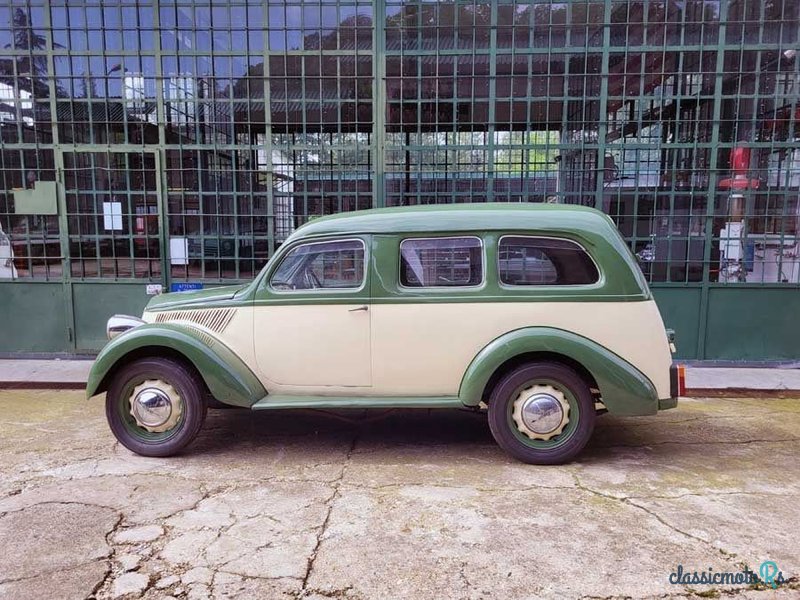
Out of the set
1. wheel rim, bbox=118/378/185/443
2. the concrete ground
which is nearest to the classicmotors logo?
the concrete ground

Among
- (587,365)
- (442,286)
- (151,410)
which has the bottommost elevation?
(151,410)

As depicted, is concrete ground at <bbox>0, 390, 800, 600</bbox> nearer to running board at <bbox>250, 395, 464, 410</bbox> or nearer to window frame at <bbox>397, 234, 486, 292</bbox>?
running board at <bbox>250, 395, 464, 410</bbox>

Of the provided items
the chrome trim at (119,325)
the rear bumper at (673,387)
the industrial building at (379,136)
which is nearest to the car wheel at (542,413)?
the rear bumper at (673,387)

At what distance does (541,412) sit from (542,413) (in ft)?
0.03

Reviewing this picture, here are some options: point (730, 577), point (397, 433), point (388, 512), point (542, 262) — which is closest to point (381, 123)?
point (542, 262)

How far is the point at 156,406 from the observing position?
4.42 metres

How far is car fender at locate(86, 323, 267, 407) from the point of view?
Answer: 4.34 meters

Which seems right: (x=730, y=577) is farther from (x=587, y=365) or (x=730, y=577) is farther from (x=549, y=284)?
(x=549, y=284)

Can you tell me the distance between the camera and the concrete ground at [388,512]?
286 centimetres

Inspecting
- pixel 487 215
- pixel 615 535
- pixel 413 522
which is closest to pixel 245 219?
pixel 487 215

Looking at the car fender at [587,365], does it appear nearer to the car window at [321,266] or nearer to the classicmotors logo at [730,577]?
the car window at [321,266]

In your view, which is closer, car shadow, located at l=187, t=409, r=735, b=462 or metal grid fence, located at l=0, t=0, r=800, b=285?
car shadow, located at l=187, t=409, r=735, b=462

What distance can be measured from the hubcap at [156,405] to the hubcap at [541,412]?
2.57 meters

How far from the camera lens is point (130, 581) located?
9.34 ft
